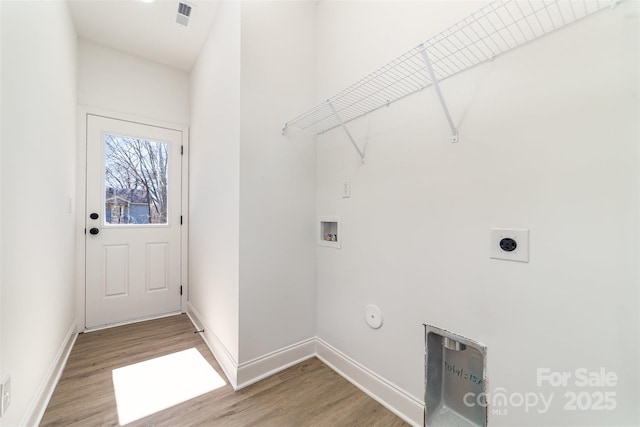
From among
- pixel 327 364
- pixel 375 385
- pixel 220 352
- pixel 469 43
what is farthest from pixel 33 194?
pixel 469 43

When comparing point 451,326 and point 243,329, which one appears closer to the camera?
point 451,326

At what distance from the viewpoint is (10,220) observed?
1090 mm

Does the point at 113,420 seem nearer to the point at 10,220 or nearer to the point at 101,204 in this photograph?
the point at 10,220

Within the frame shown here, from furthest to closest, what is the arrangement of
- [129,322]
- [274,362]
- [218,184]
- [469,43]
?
[129,322] → [218,184] → [274,362] → [469,43]

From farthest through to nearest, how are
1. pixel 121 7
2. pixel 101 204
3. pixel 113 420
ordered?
pixel 101 204 → pixel 121 7 → pixel 113 420

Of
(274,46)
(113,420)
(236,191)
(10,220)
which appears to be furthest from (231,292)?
(274,46)

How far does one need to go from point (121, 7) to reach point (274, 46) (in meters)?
1.42

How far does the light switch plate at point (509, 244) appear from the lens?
3.27 feet

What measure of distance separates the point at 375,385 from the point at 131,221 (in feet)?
9.15

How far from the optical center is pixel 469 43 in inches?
45.3

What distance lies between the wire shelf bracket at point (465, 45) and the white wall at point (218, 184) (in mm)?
569

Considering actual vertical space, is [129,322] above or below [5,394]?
below

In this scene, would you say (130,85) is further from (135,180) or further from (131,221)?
(131,221)

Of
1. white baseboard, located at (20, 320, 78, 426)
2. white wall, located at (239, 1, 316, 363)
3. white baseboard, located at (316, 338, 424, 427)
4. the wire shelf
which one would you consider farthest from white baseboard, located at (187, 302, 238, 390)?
the wire shelf
